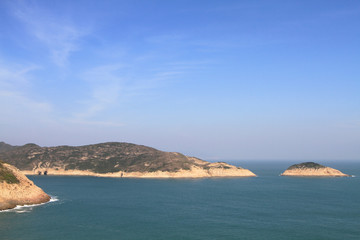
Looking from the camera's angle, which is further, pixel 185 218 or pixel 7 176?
pixel 7 176

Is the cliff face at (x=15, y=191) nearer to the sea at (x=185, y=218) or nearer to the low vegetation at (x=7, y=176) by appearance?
the low vegetation at (x=7, y=176)

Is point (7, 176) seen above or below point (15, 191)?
above

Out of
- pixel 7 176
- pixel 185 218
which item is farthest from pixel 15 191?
pixel 185 218

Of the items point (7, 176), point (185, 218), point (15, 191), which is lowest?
point (185, 218)

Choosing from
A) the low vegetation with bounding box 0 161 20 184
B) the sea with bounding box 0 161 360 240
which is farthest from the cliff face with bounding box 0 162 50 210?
the sea with bounding box 0 161 360 240

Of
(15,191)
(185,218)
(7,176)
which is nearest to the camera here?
(185,218)

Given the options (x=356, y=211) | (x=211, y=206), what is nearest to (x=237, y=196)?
(x=211, y=206)

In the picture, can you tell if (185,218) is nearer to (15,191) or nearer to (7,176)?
(15,191)

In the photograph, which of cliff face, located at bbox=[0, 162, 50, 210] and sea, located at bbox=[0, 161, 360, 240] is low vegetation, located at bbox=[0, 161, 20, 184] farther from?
sea, located at bbox=[0, 161, 360, 240]

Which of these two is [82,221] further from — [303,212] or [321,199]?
[321,199]
